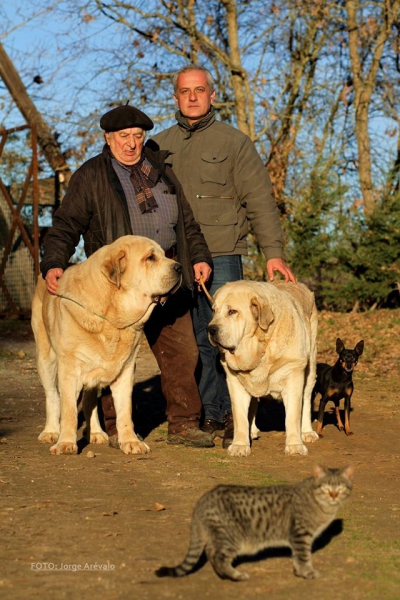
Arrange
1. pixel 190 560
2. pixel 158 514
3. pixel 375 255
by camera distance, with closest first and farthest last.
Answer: pixel 190 560
pixel 158 514
pixel 375 255

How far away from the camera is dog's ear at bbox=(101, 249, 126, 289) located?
19.0 feet

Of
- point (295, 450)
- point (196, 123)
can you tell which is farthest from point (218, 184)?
point (295, 450)

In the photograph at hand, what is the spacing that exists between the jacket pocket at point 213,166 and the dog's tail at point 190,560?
13.1ft

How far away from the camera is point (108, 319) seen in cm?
591

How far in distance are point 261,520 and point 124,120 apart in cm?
353

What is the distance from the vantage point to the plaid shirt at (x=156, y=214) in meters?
6.25

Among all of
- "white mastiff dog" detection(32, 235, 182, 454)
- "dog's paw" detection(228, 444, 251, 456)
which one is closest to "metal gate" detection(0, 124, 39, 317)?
"white mastiff dog" detection(32, 235, 182, 454)

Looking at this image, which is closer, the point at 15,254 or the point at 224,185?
the point at 224,185

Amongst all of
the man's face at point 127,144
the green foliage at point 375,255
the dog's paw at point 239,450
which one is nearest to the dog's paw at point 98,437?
the dog's paw at point 239,450

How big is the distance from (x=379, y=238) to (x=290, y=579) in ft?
41.8

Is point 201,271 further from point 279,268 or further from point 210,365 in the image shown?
point 210,365

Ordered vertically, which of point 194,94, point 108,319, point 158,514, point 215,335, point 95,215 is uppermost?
point 194,94

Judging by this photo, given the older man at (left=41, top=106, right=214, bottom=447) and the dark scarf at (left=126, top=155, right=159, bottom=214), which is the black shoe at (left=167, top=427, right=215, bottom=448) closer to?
the older man at (left=41, top=106, right=214, bottom=447)

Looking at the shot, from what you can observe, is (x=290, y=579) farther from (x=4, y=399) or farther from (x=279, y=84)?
(x=279, y=84)
